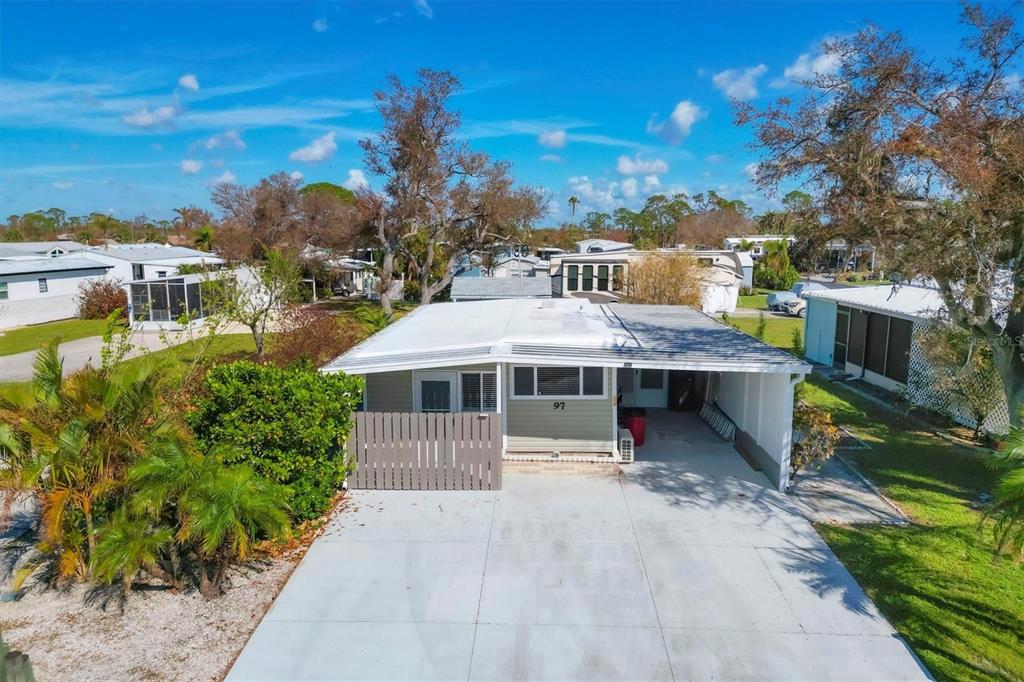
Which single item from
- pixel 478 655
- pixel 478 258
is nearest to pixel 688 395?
pixel 478 655

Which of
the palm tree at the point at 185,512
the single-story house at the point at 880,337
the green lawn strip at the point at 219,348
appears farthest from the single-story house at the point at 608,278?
the palm tree at the point at 185,512

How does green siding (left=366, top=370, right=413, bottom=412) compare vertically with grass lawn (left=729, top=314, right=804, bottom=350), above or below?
above

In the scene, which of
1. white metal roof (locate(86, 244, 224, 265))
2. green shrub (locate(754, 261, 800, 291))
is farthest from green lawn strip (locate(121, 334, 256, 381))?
green shrub (locate(754, 261, 800, 291))

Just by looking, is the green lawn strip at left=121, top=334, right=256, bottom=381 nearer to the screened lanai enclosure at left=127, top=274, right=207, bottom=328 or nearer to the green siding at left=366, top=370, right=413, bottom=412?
the screened lanai enclosure at left=127, top=274, right=207, bottom=328

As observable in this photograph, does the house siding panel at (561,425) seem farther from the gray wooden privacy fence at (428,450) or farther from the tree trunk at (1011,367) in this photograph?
the tree trunk at (1011,367)

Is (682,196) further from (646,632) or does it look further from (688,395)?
(646,632)

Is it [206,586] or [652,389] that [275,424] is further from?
[652,389]
